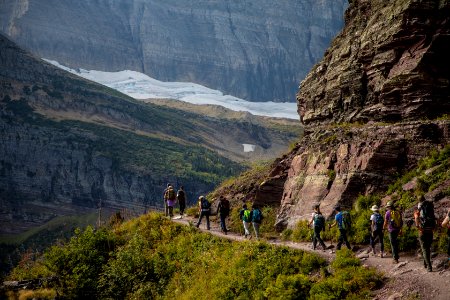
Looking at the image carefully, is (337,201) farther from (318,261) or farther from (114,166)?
(114,166)

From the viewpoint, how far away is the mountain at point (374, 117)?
23062mm

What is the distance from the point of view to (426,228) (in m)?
16.5

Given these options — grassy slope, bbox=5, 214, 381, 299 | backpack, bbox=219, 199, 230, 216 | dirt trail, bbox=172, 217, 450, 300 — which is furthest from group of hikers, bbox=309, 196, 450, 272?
backpack, bbox=219, 199, 230, 216

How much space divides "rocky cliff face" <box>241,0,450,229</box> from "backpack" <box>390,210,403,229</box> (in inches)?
177

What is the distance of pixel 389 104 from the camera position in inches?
1039

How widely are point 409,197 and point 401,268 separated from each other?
14.3 feet

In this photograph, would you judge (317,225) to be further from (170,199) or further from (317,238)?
(170,199)

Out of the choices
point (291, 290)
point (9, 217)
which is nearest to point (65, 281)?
point (291, 290)

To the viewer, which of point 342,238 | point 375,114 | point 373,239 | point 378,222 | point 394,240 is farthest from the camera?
point 375,114

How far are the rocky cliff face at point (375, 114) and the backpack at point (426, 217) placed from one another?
5.99 metres

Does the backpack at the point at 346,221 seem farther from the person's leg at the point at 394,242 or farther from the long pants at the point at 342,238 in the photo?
the person's leg at the point at 394,242

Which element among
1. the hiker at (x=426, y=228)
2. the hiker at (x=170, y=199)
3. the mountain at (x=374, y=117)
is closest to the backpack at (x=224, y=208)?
the mountain at (x=374, y=117)

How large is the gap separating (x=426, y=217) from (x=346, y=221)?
4.96m

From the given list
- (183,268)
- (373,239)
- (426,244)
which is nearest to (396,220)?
(373,239)
